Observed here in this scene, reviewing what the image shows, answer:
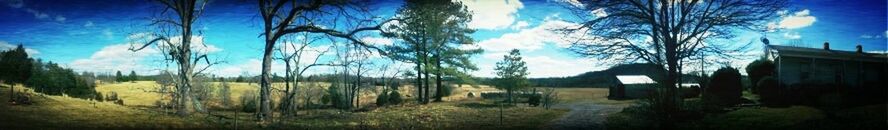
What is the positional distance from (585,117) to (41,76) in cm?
689

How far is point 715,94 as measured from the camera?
6.99 m

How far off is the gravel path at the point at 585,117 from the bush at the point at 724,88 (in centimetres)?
125

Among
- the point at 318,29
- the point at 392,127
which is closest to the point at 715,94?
the point at 392,127

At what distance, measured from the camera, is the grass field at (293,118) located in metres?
6.75

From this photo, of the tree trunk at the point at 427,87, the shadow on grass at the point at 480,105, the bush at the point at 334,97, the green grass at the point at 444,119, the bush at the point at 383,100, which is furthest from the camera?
the bush at the point at 334,97

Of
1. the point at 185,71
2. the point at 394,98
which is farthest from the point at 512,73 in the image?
the point at 185,71

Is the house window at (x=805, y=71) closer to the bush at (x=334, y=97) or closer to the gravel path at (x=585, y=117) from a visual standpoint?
the gravel path at (x=585, y=117)

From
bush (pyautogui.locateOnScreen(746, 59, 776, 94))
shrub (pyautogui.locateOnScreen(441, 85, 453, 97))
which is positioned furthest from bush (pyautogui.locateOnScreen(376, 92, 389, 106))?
bush (pyautogui.locateOnScreen(746, 59, 776, 94))

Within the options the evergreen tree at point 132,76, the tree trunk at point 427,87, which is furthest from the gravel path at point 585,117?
the evergreen tree at point 132,76

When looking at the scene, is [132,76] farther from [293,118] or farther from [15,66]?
[293,118]

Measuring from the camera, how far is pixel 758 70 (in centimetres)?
654

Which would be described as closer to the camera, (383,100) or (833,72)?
(833,72)

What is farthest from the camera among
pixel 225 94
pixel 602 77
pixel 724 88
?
pixel 225 94

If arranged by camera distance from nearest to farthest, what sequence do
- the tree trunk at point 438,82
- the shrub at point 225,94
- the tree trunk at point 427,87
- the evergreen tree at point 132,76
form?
1. the tree trunk at point 438,82
2. the tree trunk at point 427,87
3. the evergreen tree at point 132,76
4. the shrub at point 225,94
